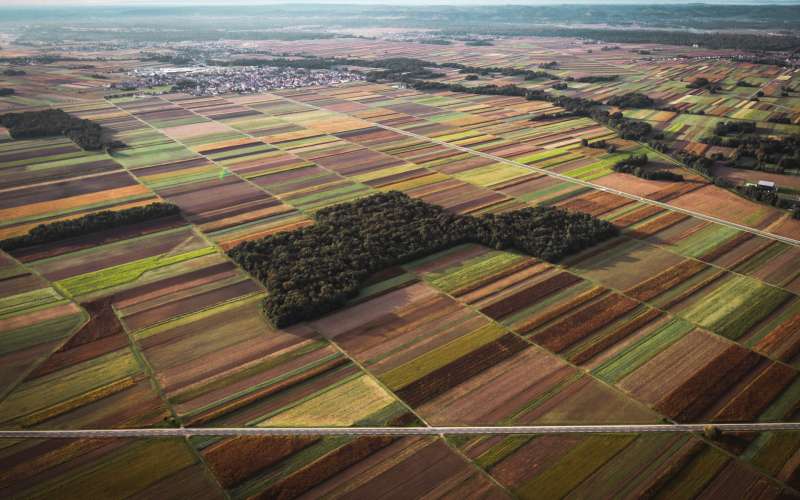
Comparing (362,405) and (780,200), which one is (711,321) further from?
(780,200)

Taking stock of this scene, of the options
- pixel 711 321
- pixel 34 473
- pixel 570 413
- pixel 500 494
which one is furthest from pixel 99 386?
pixel 711 321

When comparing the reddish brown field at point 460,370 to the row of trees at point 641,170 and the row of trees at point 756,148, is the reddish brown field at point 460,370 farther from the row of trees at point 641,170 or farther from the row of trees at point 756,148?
the row of trees at point 756,148

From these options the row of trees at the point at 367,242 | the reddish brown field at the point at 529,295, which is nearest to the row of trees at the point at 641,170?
the row of trees at the point at 367,242

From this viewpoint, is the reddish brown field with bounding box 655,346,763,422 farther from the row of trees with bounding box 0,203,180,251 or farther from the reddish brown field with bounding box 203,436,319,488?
the row of trees with bounding box 0,203,180,251

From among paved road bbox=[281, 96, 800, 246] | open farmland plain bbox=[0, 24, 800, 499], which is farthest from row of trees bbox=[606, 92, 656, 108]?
paved road bbox=[281, 96, 800, 246]

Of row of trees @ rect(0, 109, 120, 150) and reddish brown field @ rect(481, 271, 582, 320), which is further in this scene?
row of trees @ rect(0, 109, 120, 150)

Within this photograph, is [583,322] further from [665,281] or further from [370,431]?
[370,431]
